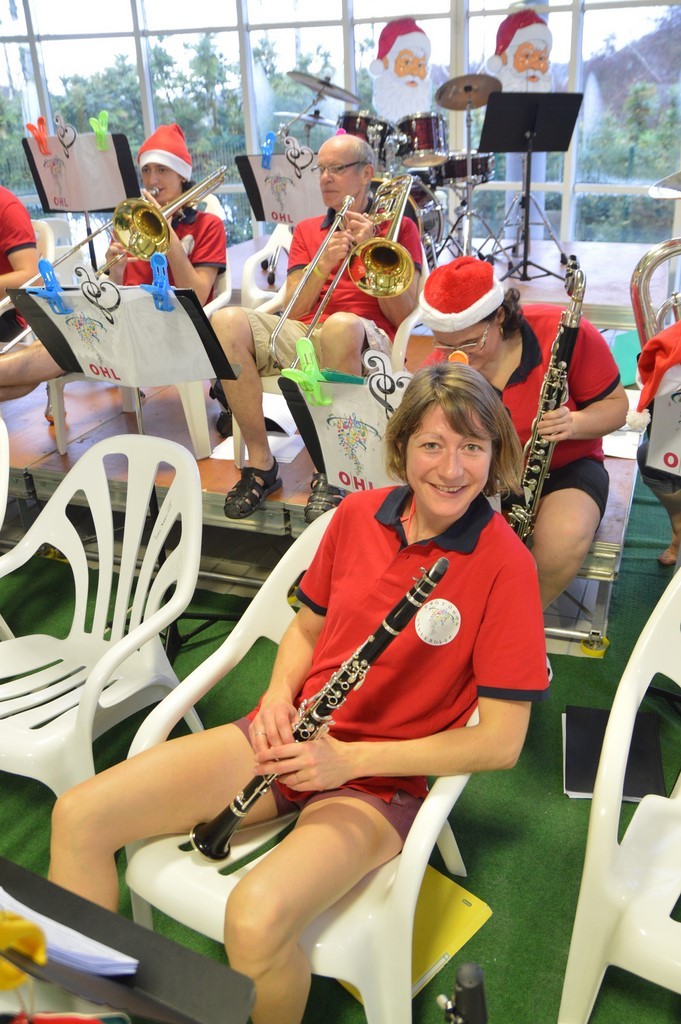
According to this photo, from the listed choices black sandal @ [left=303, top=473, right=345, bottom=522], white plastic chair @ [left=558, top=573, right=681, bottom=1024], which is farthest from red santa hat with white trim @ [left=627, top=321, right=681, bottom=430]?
black sandal @ [left=303, top=473, right=345, bottom=522]

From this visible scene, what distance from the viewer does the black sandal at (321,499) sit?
2.95 metres

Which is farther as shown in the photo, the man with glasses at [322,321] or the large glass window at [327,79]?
the large glass window at [327,79]

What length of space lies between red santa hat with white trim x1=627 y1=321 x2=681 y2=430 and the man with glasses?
1.10m

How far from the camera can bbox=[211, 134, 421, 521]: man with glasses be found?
3.02 m

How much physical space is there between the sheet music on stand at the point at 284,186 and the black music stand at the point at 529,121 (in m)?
1.49

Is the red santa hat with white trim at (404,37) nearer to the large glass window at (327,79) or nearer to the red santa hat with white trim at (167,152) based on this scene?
the large glass window at (327,79)

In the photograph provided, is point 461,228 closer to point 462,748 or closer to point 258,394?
point 258,394

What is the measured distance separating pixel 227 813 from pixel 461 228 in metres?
6.59

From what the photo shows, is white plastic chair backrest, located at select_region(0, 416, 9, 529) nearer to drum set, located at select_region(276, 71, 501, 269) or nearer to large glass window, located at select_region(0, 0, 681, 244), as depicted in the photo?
drum set, located at select_region(276, 71, 501, 269)

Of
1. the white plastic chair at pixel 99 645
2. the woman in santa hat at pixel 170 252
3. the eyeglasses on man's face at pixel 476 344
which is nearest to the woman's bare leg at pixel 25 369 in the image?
the woman in santa hat at pixel 170 252

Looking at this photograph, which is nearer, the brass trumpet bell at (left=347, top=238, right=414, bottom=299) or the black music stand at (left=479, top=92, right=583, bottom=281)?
the brass trumpet bell at (left=347, top=238, right=414, bottom=299)

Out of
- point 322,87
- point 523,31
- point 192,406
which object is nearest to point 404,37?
point 523,31

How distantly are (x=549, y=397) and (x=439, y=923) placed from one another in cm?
134

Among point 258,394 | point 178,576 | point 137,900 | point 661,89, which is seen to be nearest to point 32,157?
point 258,394
